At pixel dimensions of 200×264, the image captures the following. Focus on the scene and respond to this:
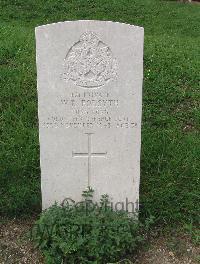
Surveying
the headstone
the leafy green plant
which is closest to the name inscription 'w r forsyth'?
the headstone

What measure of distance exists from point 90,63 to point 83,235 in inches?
48.0

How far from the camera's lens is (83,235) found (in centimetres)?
357

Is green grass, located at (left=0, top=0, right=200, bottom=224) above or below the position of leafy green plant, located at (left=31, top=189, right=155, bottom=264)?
above

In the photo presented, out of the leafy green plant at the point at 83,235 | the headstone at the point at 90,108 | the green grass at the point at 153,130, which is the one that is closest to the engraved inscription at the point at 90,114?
the headstone at the point at 90,108

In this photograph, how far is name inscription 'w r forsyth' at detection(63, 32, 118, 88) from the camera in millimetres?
3400

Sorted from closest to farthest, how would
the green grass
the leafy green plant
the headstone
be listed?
the headstone, the leafy green plant, the green grass

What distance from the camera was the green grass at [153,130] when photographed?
413 centimetres

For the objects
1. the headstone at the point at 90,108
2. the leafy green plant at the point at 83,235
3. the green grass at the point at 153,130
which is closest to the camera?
the headstone at the point at 90,108

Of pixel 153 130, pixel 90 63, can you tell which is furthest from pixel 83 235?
pixel 153 130

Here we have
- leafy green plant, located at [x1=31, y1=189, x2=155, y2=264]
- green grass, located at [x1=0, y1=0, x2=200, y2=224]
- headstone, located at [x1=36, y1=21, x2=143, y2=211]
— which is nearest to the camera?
headstone, located at [x1=36, y1=21, x2=143, y2=211]

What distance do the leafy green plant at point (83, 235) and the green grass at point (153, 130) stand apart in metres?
0.45

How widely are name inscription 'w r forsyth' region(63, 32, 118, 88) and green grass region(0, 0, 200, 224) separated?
3.77ft

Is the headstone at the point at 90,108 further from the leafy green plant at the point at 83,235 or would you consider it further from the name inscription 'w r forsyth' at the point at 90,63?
the leafy green plant at the point at 83,235

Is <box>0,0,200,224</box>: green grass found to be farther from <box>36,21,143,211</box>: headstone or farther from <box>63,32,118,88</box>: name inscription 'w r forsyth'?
<box>63,32,118,88</box>: name inscription 'w r forsyth'
